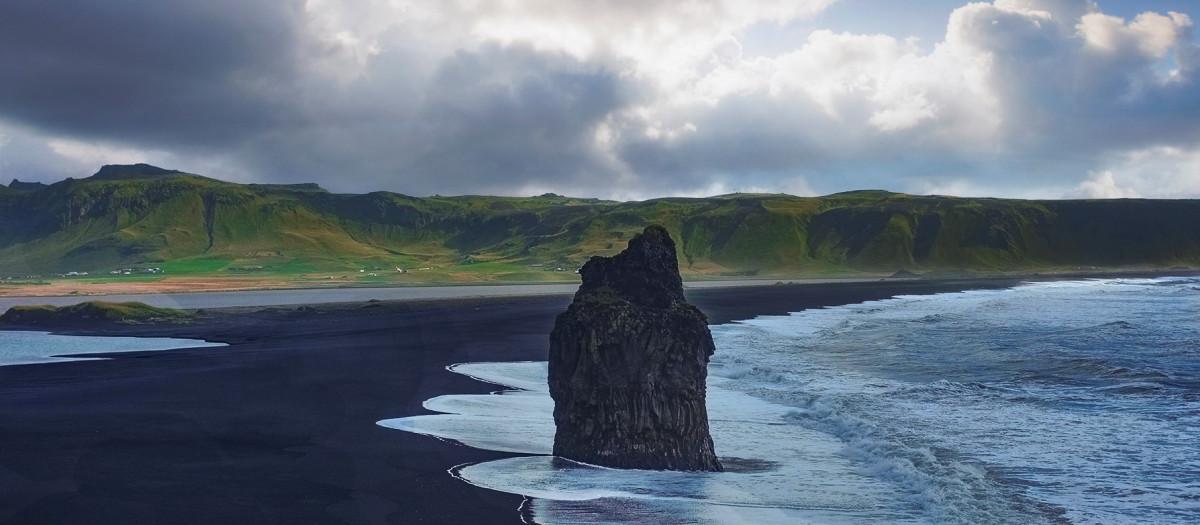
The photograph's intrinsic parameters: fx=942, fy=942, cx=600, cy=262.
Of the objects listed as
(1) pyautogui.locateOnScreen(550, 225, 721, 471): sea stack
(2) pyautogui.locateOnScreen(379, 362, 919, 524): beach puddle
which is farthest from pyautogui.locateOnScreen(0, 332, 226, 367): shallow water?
(1) pyautogui.locateOnScreen(550, 225, 721, 471): sea stack

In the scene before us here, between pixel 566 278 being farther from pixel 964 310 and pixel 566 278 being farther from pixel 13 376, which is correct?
pixel 13 376

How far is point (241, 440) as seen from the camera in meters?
17.0

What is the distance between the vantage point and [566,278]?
156m

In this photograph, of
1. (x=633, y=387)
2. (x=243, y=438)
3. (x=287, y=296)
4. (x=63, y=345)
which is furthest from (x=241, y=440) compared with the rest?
(x=287, y=296)

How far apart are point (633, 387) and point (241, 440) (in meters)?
7.39

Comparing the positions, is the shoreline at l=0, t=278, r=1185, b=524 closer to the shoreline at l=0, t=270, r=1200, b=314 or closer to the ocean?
the ocean

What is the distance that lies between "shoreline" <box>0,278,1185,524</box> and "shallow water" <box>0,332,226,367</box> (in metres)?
2.38

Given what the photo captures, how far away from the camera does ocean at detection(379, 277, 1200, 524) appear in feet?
41.8

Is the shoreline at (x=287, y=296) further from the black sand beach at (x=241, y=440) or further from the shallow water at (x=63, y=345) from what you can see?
the black sand beach at (x=241, y=440)

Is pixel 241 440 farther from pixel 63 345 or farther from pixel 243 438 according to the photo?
pixel 63 345

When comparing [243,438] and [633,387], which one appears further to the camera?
[243,438]

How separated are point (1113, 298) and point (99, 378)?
7046 cm

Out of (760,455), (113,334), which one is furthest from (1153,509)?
(113,334)

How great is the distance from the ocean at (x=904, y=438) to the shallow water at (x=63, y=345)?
16.7 metres
